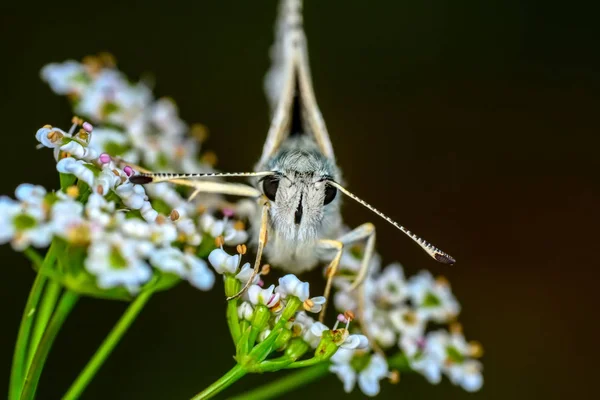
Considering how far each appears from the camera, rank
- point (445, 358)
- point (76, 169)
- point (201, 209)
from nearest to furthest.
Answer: point (76, 169), point (201, 209), point (445, 358)

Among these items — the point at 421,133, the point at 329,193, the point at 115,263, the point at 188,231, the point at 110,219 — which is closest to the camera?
the point at 115,263

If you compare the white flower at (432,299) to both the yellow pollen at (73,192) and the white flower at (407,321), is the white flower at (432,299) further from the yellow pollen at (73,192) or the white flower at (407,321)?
the yellow pollen at (73,192)

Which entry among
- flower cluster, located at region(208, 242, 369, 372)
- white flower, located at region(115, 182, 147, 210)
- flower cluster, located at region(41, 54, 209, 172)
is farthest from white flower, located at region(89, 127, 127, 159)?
flower cluster, located at region(208, 242, 369, 372)

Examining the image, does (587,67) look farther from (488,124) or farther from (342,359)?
(342,359)

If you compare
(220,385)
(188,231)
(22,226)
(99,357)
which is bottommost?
(220,385)

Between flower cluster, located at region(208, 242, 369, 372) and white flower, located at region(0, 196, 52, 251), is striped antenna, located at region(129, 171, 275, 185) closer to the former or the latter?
flower cluster, located at region(208, 242, 369, 372)

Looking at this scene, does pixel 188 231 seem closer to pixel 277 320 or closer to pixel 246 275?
pixel 246 275

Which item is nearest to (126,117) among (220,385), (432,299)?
(220,385)
